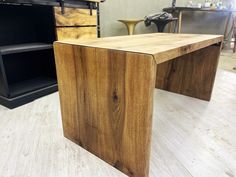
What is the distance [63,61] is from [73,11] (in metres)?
0.87

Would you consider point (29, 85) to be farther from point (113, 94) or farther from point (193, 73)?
point (193, 73)

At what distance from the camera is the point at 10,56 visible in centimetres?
140

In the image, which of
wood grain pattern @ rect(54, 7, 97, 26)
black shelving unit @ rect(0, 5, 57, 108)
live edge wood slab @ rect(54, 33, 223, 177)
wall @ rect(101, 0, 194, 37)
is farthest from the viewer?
wall @ rect(101, 0, 194, 37)

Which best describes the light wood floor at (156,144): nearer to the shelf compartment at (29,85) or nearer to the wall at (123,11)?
the shelf compartment at (29,85)

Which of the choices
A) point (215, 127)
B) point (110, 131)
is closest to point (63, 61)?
point (110, 131)

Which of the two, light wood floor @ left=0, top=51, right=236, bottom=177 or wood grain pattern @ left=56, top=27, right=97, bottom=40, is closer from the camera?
light wood floor @ left=0, top=51, right=236, bottom=177

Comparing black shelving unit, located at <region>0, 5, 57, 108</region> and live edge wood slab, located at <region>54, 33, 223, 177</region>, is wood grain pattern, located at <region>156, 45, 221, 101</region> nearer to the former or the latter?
live edge wood slab, located at <region>54, 33, 223, 177</region>

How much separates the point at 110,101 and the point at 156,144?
14.2 inches

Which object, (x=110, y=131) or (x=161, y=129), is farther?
(x=161, y=129)

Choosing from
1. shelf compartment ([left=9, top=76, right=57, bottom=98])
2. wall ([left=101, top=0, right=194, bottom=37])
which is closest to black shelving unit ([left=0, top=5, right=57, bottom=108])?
shelf compartment ([left=9, top=76, right=57, bottom=98])

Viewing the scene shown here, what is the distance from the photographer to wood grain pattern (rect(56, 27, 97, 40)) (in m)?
1.38

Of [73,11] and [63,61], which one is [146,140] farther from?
[73,11]

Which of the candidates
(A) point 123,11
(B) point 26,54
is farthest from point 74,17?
(A) point 123,11

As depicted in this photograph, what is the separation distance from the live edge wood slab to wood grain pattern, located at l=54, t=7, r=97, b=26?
726mm
